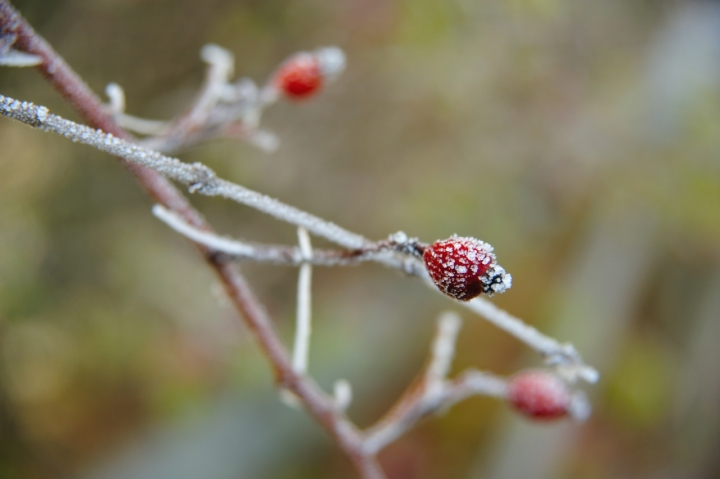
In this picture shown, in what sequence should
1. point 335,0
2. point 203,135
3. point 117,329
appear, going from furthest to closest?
point 117,329 < point 335,0 < point 203,135

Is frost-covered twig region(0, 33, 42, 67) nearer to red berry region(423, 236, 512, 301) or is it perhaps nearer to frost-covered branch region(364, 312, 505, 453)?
red berry region(423, 236, 512, 301)

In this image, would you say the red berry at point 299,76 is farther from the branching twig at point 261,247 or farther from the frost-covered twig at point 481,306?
the frost-covered twig at point 481,306

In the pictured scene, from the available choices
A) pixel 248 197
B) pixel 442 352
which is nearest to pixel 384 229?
pixel 442 352

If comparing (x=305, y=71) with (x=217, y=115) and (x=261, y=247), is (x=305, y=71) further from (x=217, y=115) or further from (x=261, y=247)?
(x=261, y=247)

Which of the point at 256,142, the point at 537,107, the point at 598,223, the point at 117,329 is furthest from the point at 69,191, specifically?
the point at 598,223

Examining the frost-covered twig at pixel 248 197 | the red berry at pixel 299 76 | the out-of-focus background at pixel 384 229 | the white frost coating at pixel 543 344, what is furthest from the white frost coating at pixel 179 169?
the out-of-focus background at pixel 384 229

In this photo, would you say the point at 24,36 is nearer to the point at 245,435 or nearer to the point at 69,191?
the point at 69,191
